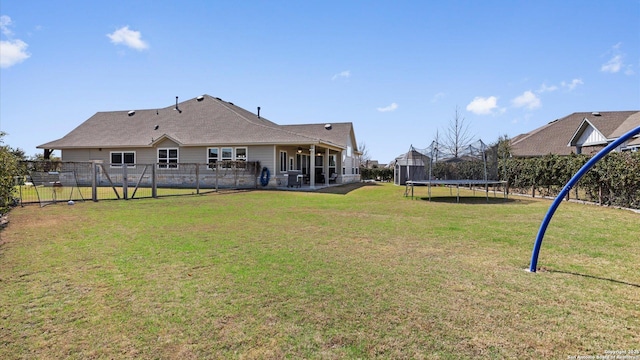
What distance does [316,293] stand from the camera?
3.44 meters

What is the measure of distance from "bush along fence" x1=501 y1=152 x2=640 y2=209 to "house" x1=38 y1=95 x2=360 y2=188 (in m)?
10.1

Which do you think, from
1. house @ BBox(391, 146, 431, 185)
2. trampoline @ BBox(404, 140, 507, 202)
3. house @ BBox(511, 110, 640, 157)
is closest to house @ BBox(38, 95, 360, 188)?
house @ BBox(391, 146, 431, 185)

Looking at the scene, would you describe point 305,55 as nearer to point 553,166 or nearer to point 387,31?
point 387,31

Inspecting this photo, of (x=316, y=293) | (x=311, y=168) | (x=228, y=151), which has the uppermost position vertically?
(x=228, y=151)

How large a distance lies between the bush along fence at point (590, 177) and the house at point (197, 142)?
10.1m

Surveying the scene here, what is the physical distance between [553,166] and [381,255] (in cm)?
1175

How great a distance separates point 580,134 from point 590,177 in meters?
15.5

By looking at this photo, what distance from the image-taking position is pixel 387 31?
14.3m

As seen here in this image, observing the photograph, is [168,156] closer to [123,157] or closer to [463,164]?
[123,157]

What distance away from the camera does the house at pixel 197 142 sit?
1989cm

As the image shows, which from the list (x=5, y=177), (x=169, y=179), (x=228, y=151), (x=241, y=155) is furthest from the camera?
(x=169, y=179)

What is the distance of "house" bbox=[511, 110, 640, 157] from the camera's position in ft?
68.3

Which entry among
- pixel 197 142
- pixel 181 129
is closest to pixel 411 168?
pixel 197 142

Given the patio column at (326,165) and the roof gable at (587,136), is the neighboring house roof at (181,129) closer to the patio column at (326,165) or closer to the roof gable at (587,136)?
the patio column at (326,165)
